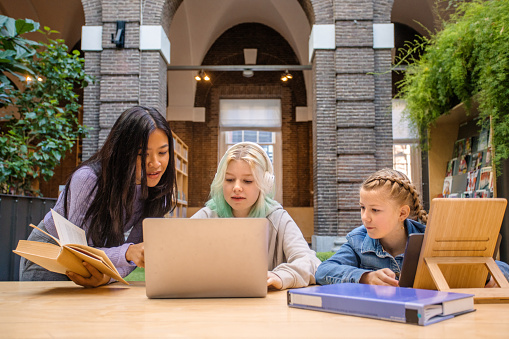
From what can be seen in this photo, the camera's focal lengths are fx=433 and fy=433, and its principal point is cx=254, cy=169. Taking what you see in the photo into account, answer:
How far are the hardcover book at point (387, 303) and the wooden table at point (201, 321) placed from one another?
0.02 metres

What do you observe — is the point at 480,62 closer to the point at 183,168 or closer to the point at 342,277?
the point at 342,277

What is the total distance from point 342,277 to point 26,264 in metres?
1.32

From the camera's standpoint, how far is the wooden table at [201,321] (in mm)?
835

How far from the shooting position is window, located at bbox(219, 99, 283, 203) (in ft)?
42.1

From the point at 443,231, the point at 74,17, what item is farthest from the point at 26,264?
the point at 74,17

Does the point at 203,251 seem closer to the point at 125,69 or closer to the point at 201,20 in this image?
the point at 125,69

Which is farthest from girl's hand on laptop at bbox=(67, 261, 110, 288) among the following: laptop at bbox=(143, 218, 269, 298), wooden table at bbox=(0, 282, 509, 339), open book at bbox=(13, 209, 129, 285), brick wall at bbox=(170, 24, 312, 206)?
brick wall at bbox=(170, 24, 312, 206)

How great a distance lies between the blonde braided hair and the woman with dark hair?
0.91m

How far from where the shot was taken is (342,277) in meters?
1.55

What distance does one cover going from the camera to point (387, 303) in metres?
0.91

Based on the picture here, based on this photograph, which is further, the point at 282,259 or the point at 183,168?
the point at 183,168

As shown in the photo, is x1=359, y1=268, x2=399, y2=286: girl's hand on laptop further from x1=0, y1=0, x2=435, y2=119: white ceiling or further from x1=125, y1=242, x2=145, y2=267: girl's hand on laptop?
x1=0, y1=0, x2=435, y2=119: white ceiling

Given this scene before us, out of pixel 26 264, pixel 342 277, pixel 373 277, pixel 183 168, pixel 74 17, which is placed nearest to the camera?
pixel 373 277

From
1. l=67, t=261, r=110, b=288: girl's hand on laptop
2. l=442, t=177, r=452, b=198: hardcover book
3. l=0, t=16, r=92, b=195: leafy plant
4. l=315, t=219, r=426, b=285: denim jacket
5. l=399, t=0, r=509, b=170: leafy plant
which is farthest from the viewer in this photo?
l=0, t=16, r=92, b=195: leafy plant
